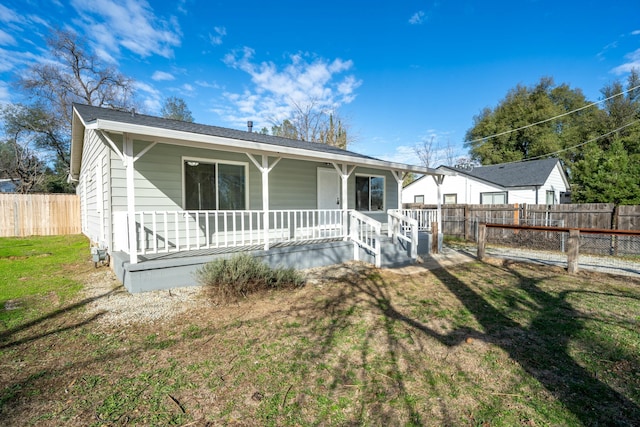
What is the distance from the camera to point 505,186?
15641 millimetres

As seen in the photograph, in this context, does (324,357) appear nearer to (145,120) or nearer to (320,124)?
(145,120)

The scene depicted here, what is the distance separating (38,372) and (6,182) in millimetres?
31692

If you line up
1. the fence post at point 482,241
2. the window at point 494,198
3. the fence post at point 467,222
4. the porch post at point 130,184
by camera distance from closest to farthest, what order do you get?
the porch post at point 130,184
the fence post at point 482,241
the fence post at point 467,222
the window at point 494,198

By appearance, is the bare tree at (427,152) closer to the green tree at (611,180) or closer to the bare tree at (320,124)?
the bare tree at (320,124)

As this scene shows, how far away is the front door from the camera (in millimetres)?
8922

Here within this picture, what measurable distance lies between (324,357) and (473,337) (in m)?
1.68

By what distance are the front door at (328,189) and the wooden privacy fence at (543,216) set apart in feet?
17.7

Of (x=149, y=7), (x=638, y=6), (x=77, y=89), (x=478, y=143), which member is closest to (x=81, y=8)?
(x=149, y=7)

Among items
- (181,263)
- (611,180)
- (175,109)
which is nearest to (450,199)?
(611,180)

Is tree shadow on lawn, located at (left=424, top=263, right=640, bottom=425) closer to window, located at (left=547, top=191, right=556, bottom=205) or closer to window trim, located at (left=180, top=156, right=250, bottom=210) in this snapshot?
window trim, located at (left=180, top=156, right=250, bottom=210)

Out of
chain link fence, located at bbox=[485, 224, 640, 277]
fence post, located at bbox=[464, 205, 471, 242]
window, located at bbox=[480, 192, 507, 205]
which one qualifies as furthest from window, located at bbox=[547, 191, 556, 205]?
chain link fence, located at bbox=[485, 224, 640, 277]

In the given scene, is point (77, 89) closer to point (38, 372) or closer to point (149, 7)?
point (149, 7)

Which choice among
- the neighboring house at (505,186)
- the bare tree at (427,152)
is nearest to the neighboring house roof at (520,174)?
the neighboring house at (505,186)

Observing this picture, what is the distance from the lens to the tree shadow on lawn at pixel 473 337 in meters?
2.13
